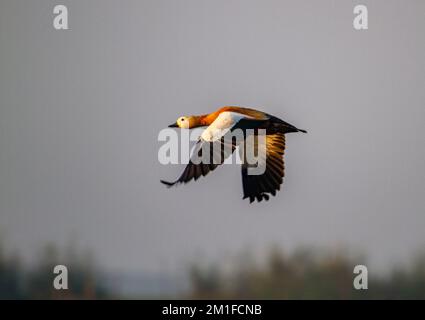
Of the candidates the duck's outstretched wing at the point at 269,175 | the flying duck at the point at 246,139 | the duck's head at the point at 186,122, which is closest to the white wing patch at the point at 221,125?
the flying duck at the point at 246,139

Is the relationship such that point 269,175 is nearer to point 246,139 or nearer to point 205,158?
point 246,139

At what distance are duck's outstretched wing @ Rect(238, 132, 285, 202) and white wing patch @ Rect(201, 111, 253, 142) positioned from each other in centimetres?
75

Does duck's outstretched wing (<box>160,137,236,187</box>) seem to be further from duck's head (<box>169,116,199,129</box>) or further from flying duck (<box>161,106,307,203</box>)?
duck's head (<box>169,116,199,129</box>)

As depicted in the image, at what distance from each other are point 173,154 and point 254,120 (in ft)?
3.28

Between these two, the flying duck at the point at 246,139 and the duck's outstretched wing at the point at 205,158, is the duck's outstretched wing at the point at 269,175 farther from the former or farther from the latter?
the duck's outstretched wing at the point at 205,158

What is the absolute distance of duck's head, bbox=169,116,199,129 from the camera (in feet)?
49.6

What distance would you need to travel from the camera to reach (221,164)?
1366cm

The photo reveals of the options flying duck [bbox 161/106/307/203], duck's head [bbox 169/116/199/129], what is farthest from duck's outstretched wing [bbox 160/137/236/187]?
duck's head [bbox 169/116/199/129]

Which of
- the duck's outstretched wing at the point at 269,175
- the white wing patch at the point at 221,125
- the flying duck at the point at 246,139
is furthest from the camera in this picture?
the duck's outstretched wing at the point at 269,175

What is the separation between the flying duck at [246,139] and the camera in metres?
13.6

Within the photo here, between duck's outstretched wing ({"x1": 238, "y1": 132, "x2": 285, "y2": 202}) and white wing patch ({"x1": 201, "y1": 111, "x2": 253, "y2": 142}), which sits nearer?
white wing patch ({"x1": 201, "y1": 111, "x2": 253, "y2": 142})

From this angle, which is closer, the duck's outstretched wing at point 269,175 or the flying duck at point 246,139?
the flying duck at point 246,139

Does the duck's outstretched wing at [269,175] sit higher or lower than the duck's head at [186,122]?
lower

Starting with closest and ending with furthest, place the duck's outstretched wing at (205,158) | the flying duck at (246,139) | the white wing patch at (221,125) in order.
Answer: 1. the duck's outstretched wing at (205,158)
2. the flying duck at (246,139)
3. the white wing patch at (221,125)
